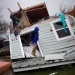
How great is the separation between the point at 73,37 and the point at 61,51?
107 centimetres

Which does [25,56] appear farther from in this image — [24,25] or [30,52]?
[24,25]

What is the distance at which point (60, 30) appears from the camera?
850 centimetres

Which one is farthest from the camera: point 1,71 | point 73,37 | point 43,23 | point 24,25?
point 24,25

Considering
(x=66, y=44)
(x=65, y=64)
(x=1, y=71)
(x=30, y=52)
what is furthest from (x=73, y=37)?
(x=1, y=71)

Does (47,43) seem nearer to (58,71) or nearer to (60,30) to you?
(60,30)

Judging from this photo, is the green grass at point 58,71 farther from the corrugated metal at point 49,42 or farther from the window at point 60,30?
the window at point 60,30

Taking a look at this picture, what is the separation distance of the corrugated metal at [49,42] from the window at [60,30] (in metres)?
0.22

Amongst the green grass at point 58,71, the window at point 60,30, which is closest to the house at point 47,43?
the window at point 60,30

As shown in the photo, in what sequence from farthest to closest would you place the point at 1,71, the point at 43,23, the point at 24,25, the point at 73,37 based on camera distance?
the point at 24,25 < the point at 43,23 < the point at 73,37 < the point at 1,71

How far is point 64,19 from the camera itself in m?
8.35

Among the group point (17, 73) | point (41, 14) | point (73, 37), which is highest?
point (41, 14)

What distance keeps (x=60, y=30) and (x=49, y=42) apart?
0.99 metres

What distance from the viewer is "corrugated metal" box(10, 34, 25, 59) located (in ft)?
28.5

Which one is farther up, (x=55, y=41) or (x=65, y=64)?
(x=55, y=41)
